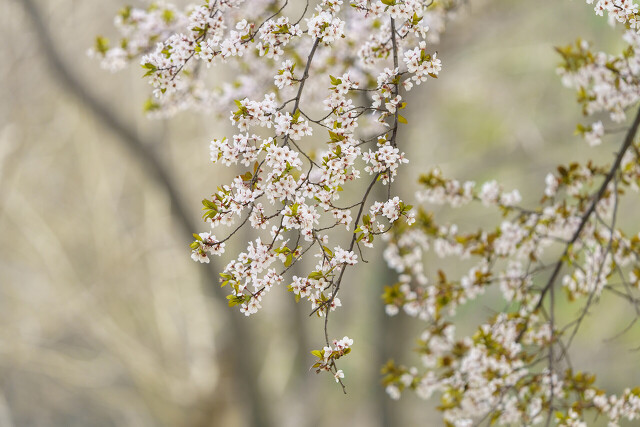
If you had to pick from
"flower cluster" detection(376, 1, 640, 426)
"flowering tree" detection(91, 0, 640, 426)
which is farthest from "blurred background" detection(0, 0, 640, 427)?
"flower cluster" detection(376, 1, 640, 426)

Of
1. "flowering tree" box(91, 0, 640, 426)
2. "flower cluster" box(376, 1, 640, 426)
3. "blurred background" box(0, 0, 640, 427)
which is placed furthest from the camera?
"blurred background" box(0, 0, 640, 427)

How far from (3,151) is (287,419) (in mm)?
3413

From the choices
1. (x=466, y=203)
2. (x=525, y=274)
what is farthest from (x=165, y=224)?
(x=525, y=274)

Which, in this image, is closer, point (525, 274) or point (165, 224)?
point (525, 274)

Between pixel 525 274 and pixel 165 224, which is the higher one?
pixel 165 224

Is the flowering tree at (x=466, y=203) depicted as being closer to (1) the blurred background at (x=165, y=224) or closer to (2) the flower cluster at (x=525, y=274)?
(2) the flower cluster at (x=525, y=274)

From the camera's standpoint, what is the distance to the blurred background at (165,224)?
19.2ft

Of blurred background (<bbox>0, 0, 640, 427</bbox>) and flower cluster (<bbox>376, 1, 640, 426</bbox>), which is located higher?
blurred background (<bbox>0, 0, 640, 427</bbox>)

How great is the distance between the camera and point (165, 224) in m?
7.51

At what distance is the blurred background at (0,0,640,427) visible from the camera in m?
5.84

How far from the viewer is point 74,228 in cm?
757

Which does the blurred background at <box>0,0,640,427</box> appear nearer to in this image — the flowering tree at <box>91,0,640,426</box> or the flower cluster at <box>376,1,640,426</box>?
the flowering tree at <box>91,0,640,426</box>

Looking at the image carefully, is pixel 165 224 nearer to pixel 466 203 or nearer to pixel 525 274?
pixel 466 203

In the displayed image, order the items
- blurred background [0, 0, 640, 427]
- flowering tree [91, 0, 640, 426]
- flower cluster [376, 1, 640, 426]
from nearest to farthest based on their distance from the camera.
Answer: flowering tree [91, 0, 640, 426], flower cluster [376, 1, 640, 426], blurred background [0, 0, 640, 427]
